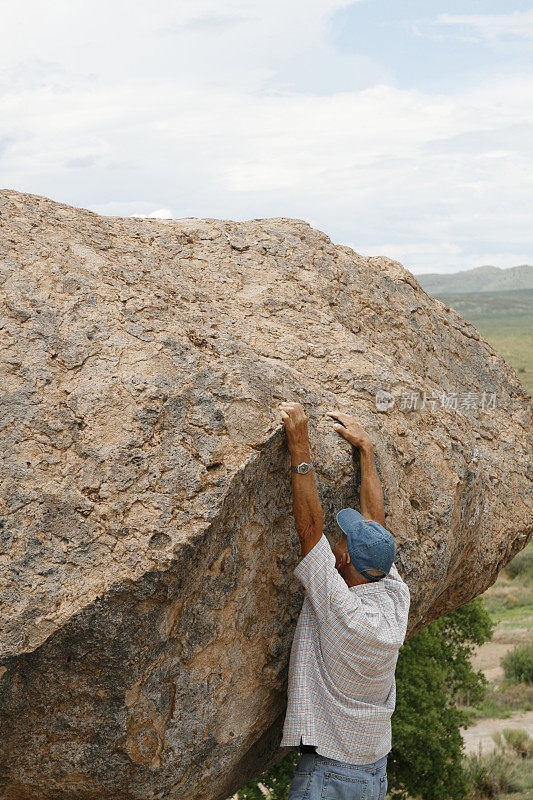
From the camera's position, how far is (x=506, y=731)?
14734mm

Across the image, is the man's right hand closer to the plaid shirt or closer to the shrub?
the plaid shirt

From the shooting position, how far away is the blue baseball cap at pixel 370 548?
3.42 meters

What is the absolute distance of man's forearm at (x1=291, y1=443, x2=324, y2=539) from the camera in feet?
11.4

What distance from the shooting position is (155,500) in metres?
3.12

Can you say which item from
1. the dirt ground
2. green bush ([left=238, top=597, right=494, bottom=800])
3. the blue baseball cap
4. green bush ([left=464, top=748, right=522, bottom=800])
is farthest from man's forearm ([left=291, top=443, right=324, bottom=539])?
green bush ([left=464, top=748, right=522, bottom=800])

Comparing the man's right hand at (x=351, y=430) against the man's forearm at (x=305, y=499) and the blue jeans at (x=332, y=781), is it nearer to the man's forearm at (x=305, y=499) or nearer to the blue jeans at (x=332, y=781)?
the man's forearm at (x=305, y=499)

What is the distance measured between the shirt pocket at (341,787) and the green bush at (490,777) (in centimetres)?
1084

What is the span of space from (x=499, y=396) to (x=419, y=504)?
82.2 inches

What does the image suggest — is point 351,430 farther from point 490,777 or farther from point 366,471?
point 490,777

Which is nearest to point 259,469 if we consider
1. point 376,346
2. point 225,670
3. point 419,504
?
point 225,670

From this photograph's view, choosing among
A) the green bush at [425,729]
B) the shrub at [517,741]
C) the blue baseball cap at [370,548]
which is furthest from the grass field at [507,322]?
the blue baseball cap at [370,548]

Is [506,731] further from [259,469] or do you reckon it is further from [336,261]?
[259,469]

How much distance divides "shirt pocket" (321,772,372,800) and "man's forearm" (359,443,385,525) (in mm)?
1155

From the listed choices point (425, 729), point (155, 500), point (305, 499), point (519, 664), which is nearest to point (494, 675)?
point (519, 664)
